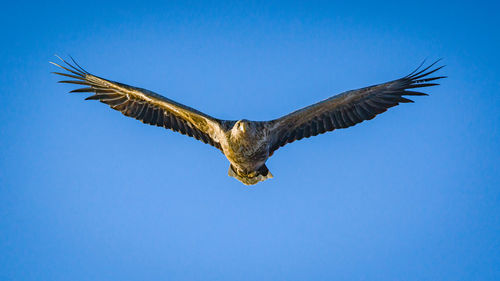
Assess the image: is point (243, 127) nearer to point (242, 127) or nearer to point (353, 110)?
point (242, 127)

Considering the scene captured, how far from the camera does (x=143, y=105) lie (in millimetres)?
8992

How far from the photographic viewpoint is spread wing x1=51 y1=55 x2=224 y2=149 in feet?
28.6

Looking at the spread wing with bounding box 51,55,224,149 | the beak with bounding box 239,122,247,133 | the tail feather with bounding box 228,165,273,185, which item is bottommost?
the tail feather with bounding box 228,165,273,185

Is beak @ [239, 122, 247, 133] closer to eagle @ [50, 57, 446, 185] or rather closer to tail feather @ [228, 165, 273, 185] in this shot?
eagle @ [50, 57, 446, 185]

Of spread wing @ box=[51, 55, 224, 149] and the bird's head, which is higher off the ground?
spread wing @ box=[51, 55, 224, 149]

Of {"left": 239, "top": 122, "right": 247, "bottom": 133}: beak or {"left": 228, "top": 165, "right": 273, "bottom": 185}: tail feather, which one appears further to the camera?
{"left": 228, "top": 165, "right": 273, "bottom": 185}: tail feather

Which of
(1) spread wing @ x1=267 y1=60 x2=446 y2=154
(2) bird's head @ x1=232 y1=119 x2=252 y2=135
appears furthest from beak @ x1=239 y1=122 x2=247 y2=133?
(1) spread wing @ x1=267 y1=60 x2=446 y2=154

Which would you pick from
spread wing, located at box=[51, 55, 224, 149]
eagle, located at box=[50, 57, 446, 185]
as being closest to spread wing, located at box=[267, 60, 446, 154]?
eagle, located at box=[50, 57, 446, 185]

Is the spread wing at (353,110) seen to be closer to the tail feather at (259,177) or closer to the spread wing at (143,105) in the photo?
the tail feather at (259,177)

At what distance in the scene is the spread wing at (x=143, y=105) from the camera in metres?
8.73

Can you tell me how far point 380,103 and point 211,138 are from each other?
3332 mm

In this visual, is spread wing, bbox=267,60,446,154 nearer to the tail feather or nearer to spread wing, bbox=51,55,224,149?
the tail feather

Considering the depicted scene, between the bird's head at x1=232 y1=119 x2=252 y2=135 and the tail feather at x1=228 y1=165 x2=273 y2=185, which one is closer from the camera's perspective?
the bird's head at x1=232 y1=119 x2=252 y2=135

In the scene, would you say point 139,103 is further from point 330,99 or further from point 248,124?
point 330,99
